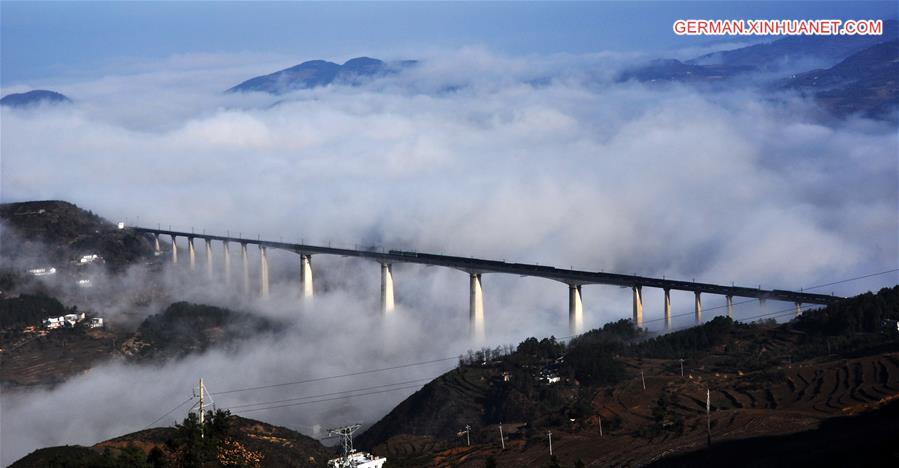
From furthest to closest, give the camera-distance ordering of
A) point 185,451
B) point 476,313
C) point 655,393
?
1. point 476,313
2. point 655,393
3. point 185,451

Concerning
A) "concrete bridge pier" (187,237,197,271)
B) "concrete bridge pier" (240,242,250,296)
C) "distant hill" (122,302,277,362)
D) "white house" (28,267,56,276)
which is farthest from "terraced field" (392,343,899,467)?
"concrete bridge pier" (187,237,197,271)

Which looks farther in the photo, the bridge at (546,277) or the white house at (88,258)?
the white house at (88,258)

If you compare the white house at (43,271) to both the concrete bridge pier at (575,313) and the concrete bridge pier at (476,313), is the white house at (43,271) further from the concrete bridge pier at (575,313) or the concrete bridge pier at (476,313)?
the concrete bridge pier at (575,313)

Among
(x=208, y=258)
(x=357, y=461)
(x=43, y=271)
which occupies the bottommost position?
(x=357, y=461)

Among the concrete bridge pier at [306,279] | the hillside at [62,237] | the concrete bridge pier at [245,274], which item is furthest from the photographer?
the hillside at [62,237]

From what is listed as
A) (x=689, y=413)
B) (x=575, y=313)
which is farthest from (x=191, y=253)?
(x=689, y=413)

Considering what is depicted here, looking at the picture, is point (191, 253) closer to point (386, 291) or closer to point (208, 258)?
point (208, 258)

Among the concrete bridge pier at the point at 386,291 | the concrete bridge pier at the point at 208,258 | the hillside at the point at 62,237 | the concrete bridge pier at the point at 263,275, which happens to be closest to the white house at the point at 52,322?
the concrete bridge pier at the point at 263,275

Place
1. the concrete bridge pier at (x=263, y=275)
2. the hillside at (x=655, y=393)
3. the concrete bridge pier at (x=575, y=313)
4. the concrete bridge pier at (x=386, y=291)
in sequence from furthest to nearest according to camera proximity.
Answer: the concrete bridge pier at (x=263, y=275) → the concrete bridge pier at (x=386, y=291) → the concrete bridge pier at (x=575, y=313) → the hillside at (x=655, y=393)
